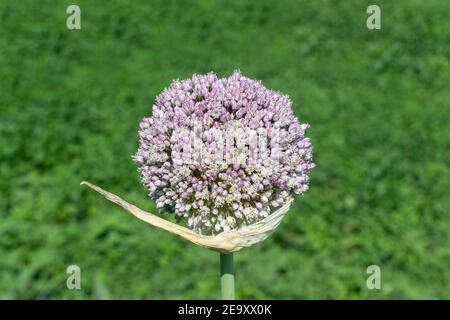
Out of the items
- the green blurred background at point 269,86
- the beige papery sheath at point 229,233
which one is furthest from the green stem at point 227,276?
the green blurred background at point 269,86

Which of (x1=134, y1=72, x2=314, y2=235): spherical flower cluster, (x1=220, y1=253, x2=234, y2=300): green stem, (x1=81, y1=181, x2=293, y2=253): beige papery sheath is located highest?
(x1=134, y1=72, x2=314, y2=235): spherical flower cluster

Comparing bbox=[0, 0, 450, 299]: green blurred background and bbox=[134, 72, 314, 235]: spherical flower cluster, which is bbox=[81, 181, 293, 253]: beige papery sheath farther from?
bbox=[0, 0, 450, 299]: green blurred background

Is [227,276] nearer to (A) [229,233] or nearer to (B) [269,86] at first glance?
(A) [229,233]

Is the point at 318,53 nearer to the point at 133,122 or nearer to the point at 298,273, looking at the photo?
the point at 133,122

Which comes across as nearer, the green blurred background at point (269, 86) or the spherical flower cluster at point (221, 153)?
the spherical flower cluster at point (221, 153)

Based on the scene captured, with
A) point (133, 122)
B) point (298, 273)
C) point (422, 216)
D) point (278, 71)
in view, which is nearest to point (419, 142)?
point (422, 216)

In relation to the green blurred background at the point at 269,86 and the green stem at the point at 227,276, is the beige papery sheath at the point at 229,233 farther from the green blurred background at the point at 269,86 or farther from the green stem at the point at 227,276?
the green blurred background at the point at 269,86

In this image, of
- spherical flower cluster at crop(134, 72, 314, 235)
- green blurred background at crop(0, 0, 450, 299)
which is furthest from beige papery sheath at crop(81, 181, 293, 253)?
green blurred background at crop(0, 0, 450, 299)
